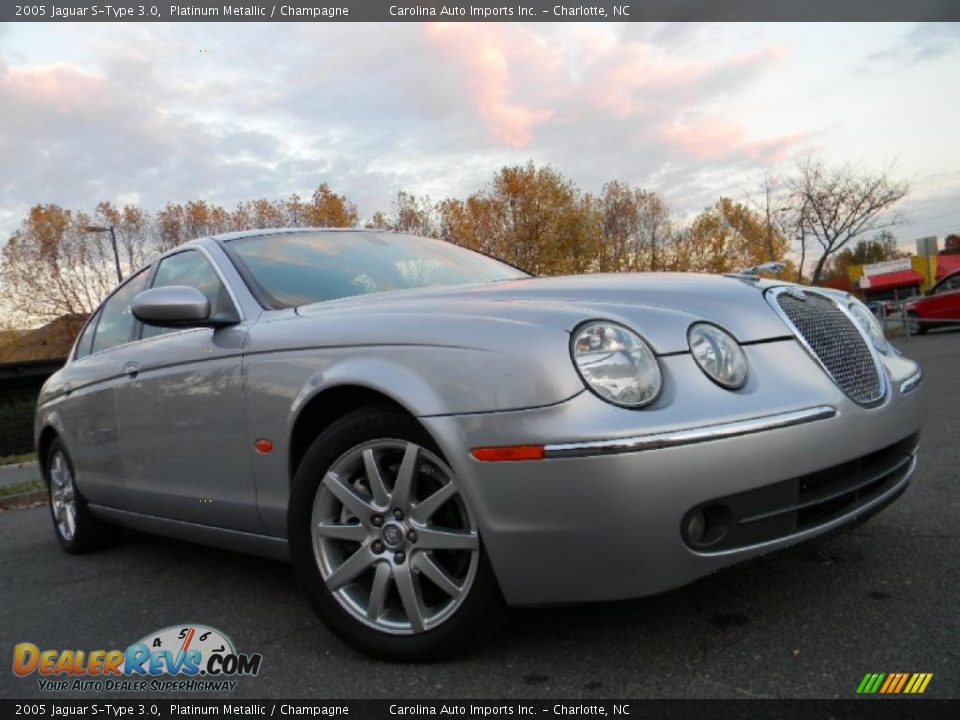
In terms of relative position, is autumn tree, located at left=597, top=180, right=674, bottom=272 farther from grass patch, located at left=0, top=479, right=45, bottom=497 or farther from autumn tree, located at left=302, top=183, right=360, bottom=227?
grass patch, located at left=0, top=479, right=45, bottom=497

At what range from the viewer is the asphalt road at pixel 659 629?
6.93 ft

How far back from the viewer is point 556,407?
206 centimetres

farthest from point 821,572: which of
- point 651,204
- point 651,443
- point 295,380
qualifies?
point 651,204

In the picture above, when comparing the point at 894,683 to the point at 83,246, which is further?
the point at 83,246

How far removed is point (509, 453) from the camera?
211cm

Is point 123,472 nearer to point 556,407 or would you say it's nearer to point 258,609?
point 258,609

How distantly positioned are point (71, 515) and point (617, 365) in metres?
3.65

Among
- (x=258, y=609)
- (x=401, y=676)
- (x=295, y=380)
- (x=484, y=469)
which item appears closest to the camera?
(x=484, y=469)

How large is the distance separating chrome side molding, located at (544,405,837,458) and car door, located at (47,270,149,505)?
2553 mm

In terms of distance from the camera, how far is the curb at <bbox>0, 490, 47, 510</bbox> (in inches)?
299

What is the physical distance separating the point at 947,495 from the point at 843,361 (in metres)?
1.63

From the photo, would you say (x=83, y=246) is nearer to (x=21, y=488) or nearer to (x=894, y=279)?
(x=21, y=488)

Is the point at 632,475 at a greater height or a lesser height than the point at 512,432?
lesser
